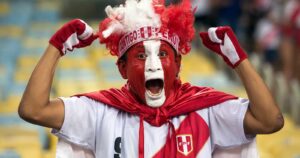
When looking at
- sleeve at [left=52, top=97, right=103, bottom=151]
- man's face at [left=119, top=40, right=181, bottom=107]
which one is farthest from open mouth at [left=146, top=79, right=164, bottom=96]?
sleeve at [left=52, top=97, right=103, bottom=151]

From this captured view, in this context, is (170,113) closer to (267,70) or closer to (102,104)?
(102,104)

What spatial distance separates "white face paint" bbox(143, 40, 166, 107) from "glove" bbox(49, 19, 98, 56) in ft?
0.75

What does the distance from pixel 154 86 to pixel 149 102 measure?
2.5 inches

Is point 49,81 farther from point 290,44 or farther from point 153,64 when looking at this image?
point 290,44

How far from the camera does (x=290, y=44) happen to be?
8.40 metres

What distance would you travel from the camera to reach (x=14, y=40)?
8.60 metres

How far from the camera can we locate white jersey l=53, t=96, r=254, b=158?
3828 millimetres

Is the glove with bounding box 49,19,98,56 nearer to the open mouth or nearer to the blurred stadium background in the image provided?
the open mouth

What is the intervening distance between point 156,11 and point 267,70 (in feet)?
12.8

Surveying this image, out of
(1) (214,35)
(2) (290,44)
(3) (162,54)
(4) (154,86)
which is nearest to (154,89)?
(4) (154,86)

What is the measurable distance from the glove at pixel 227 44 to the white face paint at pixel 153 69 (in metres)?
0.21

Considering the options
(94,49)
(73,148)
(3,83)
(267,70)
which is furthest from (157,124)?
(94,49)

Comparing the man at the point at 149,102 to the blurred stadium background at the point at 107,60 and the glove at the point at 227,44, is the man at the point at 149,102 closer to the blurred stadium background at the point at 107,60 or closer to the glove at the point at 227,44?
the glove at the point at 227,44

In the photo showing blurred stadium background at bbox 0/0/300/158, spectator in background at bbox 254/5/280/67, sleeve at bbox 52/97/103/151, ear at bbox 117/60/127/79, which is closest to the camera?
sleeve at bbox 52/97/103/151
